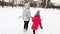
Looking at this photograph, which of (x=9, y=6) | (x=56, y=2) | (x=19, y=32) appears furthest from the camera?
(x=9, y=6)

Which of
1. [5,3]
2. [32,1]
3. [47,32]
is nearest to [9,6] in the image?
[5,3]

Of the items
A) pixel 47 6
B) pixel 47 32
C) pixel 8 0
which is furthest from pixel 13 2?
pixel 47 32

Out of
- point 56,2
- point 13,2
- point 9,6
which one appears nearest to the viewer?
point 56,2

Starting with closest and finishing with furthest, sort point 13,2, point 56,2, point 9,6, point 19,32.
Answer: point 19,32 < point 56,2 < point 13,2 < point 9,6

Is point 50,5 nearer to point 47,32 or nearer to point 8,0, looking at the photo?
point 8,0

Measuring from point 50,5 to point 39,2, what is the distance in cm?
105

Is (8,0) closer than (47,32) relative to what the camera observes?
No

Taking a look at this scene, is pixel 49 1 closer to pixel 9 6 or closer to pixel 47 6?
pixel 47 6

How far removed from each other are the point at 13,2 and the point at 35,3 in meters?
1.58

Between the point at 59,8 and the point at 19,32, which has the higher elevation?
the point at 19,32

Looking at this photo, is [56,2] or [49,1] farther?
[49,1]

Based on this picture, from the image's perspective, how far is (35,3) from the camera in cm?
1464

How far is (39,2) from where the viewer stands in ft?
48.5

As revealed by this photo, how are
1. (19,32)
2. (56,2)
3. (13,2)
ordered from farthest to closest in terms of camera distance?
1. (13,2)
2. (56,2)
3. (19,32)
